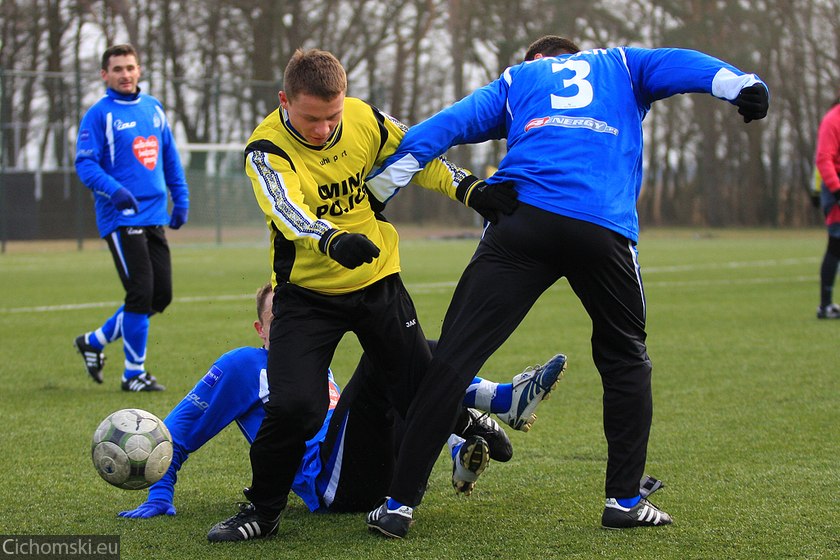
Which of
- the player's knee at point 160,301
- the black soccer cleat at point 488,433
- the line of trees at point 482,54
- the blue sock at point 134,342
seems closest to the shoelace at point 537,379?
the black soccer cleat at point 488,433

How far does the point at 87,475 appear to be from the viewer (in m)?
4.68

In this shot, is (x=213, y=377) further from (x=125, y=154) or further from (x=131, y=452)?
(x=125, y=154)

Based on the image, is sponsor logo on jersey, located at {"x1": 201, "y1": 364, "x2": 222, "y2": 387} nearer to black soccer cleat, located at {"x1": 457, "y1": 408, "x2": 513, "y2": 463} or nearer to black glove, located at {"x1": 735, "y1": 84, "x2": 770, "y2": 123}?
black soccer cleat, located at {"x1": 457, "y1": 408, "x2": 513, "y2": 463}

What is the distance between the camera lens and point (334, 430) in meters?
4.06

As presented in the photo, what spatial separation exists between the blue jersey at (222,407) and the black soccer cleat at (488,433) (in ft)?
1.93

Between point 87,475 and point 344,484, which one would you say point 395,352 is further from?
point 87,475

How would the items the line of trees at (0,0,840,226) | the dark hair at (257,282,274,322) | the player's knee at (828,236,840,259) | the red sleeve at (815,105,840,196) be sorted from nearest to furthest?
the dark hair at (257,282,274,322) < the red sleeve at (815,105,840,196) < the player's knee at (828,236,840,259) < the line of trees at (0,0,840,226)

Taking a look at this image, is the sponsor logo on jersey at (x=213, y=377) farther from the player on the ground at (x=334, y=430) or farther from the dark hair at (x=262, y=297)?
the dark hair at (x=262, y=297)

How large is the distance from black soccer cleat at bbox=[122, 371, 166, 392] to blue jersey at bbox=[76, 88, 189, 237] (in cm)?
102

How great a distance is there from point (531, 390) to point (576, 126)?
1014mm

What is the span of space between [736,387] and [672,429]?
138cm

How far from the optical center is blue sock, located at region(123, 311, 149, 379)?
7051 mm

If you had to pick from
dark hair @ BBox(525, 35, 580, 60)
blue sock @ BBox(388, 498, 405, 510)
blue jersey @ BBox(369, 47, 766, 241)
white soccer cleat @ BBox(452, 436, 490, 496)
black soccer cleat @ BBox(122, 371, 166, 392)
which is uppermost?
dark hair @ BBox(525, 35, 580, 60)

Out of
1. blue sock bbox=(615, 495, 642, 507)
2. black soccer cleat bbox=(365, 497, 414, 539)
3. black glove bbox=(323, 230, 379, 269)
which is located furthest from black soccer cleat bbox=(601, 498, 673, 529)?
black glove bbox=(323, 230, 379, 269)
